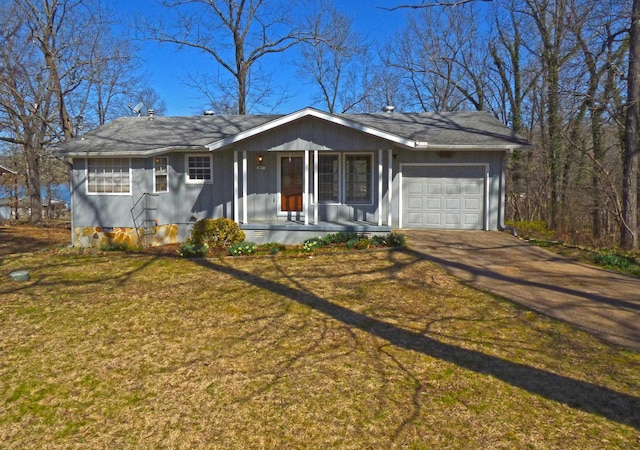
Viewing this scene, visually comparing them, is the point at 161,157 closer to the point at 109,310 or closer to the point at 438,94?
the point at 109,310

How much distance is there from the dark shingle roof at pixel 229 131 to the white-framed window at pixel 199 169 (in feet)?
1.74

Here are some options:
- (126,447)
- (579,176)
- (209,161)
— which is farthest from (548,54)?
(126,447)

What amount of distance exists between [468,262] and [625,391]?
489 centimetres

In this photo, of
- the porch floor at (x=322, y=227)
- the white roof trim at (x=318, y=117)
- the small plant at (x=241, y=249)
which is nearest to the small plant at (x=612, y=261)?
the porch floor at (x=322, y=227)

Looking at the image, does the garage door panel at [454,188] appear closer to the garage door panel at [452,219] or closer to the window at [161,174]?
the garage door panel at [452,219]

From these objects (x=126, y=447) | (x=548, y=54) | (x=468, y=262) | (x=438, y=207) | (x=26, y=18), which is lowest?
(x=126, y=447)

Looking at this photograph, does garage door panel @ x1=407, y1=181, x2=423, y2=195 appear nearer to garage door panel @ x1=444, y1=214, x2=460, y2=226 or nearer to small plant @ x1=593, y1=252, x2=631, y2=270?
garage door panel @ x1=444, y1=214, x2=460, y2=226

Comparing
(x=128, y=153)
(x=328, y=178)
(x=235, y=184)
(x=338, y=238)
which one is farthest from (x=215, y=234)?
(x=328, y=178)

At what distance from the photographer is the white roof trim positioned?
1109 centimetres

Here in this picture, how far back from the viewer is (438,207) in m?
12.8

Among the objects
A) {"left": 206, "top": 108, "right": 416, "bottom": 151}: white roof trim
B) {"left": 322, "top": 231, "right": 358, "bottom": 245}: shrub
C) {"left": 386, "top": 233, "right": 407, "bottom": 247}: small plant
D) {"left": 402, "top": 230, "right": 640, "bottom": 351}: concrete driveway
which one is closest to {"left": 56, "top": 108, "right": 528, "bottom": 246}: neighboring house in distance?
{"left": 206, "top": 108, "right": 416, "bottom": 151}: white roof trim

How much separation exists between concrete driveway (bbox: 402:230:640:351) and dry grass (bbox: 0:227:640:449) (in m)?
0.49

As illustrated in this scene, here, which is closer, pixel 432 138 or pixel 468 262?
pixel 468 262

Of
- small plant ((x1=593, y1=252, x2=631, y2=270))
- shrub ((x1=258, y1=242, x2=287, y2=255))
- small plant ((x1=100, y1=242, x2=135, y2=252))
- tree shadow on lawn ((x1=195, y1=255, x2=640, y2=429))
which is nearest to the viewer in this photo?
tree shadow on lawn ((x1=195, y1=255, x2=640, y2=429))
